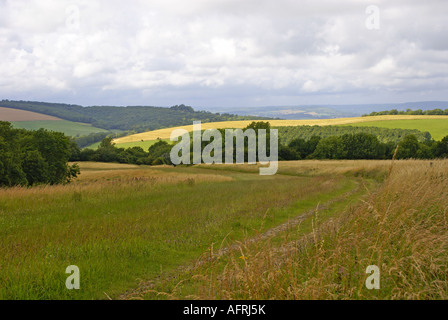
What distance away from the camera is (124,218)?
12031 millimetres

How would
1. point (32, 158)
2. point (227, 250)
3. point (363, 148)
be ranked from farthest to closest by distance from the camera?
1. point (363, 148)
2. point (32, 158)
3. point (227, 250)

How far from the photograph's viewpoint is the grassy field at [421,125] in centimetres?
9269

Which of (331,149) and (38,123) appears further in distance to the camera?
(38,123)

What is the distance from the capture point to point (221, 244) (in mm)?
4453

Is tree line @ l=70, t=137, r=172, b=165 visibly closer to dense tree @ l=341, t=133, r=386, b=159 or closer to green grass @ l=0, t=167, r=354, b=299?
dense tree @ l=341, t=133, r=386, b=159

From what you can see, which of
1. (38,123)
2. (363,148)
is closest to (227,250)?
(363,148)

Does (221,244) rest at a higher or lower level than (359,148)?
higher

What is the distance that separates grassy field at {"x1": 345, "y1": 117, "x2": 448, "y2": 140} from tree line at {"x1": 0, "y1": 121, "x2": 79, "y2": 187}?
8957cm

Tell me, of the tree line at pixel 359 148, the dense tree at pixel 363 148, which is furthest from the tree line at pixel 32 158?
the dense tree at pixel 363 148

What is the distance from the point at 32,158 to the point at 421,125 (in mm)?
106732

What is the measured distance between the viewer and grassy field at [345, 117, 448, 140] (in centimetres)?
9269

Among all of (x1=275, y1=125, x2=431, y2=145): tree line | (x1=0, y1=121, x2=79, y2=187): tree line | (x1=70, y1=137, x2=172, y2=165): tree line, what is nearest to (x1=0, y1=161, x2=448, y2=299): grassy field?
(x1=0, y1=121, x2=79, y2=187): tree line

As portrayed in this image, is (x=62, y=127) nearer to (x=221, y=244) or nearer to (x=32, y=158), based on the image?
(x=32, y=158)
